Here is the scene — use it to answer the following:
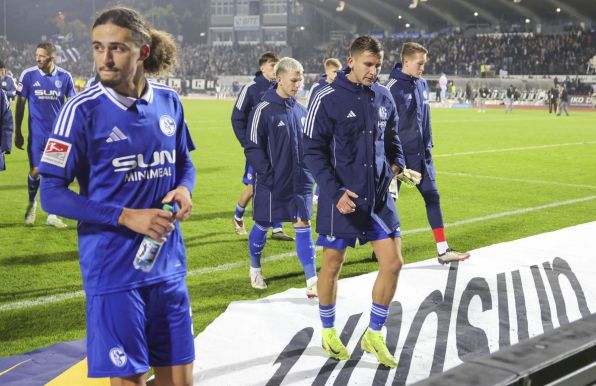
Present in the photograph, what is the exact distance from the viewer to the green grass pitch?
5.70 meters

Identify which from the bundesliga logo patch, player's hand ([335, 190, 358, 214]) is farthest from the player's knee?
the bundesliga logo patch

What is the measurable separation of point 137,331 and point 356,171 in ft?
6.89

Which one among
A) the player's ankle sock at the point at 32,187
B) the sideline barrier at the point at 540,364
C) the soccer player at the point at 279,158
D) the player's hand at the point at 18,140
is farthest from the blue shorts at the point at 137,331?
the player's hand at the point at 18,140

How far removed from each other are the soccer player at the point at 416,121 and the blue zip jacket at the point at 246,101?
4.39ft

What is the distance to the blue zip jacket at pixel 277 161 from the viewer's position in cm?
609

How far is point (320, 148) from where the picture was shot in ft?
14.8

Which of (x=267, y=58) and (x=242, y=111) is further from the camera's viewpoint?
(x=267, y=58)

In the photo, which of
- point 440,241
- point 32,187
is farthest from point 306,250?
point 32,187

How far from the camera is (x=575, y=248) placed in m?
7.52

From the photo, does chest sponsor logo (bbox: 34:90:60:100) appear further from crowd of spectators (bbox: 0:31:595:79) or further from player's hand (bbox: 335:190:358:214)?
crowd of spectators (bbox: 0:31:595:79)

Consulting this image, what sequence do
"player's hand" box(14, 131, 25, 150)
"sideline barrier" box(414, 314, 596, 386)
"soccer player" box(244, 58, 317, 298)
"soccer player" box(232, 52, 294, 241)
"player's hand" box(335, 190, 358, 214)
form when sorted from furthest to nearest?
"player's hand" box(14, 131, 25, 150), "soccer player" box(232, 52, 294, 241), "soccer player" box(244, 58, 317, 298), "player's hand" box(335, 190, 358, 214), "sideline barrier" box(414, 314, 596, 386)

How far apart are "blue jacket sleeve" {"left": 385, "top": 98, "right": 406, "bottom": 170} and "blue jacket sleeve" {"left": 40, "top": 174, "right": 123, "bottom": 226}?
2499 millimetres

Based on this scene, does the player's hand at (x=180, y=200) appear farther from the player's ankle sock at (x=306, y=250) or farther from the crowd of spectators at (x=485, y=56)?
the crowd of spectators at (x=485, y=56)

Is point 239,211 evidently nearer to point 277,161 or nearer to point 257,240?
point 257,240
